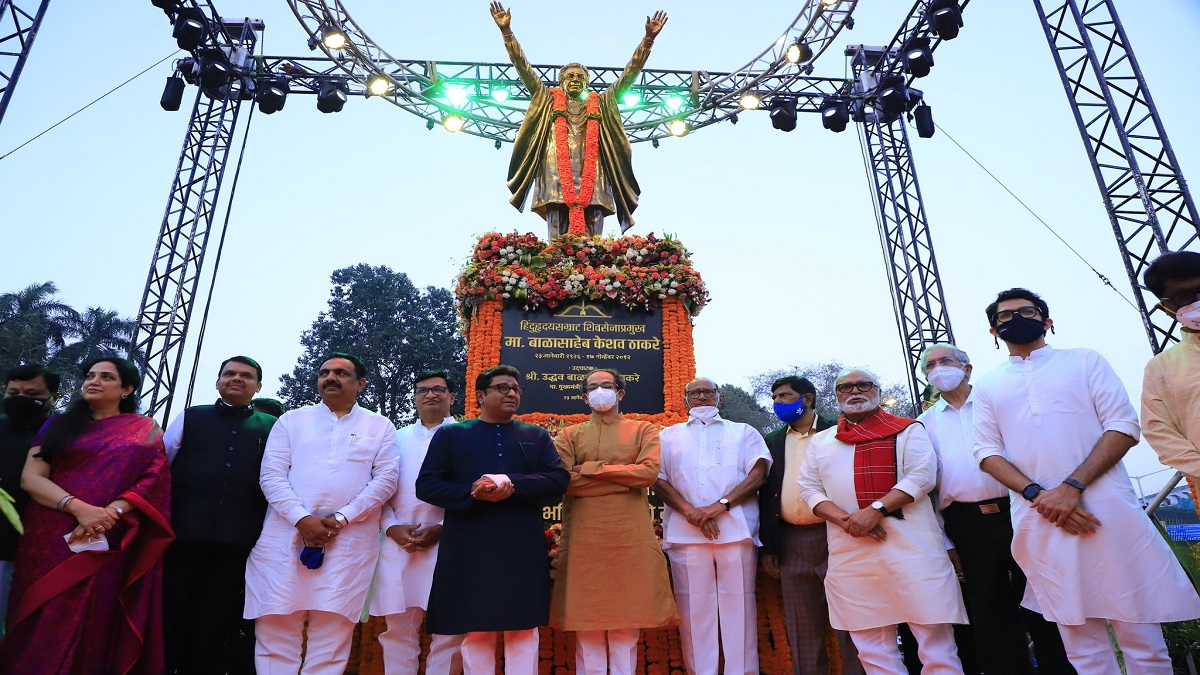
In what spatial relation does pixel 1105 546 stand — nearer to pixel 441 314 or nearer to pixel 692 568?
pixel 692 568

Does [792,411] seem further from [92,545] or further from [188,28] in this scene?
[188,28]

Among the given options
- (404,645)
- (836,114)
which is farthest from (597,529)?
(836,114)

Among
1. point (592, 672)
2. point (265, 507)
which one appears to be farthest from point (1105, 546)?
point (265, 507)

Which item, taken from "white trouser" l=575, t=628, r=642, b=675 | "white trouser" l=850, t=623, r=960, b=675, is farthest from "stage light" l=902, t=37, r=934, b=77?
"white trouser" l=575, t=628, r=642, b=675

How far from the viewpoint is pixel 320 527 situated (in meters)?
3.56

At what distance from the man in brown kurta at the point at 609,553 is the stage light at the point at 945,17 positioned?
320 inches

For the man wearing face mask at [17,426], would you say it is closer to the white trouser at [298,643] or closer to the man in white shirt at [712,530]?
the white trouser at [298,643]

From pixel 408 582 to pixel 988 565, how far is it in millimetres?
3088

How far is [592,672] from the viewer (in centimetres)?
374

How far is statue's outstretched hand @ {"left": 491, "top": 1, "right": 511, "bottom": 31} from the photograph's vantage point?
7.57m

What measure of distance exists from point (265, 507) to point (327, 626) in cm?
74

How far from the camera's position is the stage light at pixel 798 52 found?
11.3 metres

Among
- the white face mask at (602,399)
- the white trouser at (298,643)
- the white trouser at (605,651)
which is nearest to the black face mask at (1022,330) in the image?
the white face mask at (602,399)

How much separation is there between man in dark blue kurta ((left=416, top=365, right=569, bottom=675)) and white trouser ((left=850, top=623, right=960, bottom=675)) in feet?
5.23
